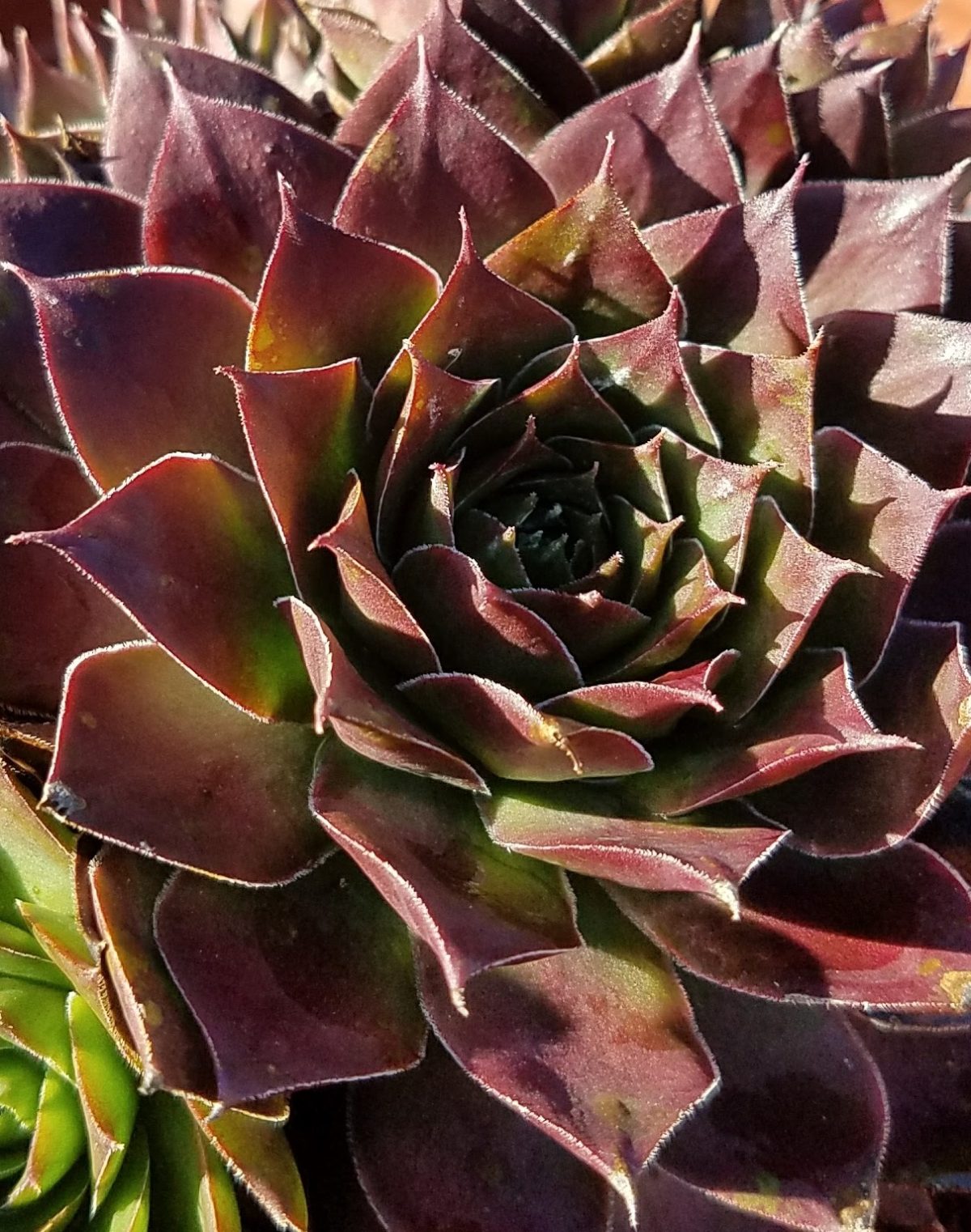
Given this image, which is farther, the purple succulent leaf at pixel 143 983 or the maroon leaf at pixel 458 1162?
the maroon leaf at pixel 458 1162

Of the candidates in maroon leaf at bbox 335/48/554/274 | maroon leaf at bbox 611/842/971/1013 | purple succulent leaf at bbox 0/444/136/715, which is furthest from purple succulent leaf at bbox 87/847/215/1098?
maroon leaf at bbox 335/48/554/274

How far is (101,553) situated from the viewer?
0.54 metres

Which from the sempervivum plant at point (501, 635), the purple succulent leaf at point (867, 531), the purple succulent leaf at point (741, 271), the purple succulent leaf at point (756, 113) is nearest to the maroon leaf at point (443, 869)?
the sempervivum plant at point (501, 635)

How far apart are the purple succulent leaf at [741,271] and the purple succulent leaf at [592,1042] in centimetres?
34

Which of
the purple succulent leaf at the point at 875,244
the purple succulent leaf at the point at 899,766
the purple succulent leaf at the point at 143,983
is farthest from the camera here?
the purple succulent leaf at the point at 875,244

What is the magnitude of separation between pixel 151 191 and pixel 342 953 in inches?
16.5

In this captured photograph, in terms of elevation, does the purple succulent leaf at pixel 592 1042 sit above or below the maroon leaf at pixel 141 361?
below

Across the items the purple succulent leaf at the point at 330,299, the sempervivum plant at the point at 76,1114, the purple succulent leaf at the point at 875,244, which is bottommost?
the sempervivum plant at the point at 76,1114

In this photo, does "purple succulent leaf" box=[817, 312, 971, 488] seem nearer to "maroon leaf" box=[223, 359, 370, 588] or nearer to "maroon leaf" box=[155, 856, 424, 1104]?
"maroon leaf" box=[223, 359, 370, 588]

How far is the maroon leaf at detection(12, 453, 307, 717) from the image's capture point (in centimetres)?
54

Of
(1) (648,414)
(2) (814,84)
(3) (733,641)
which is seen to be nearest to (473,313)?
(1) (648,414)

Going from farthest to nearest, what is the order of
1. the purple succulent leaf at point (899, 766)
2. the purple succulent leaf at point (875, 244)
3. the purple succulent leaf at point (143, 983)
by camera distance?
the purple succulent leaf at point (875, 244) < the purple succulent leaf at point (899, 766) < the purple succulent leaf at point (143, 983)

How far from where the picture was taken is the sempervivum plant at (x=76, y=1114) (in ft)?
1.90

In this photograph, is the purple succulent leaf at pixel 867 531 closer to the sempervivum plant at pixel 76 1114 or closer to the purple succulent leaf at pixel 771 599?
the purple succulent leaf at pixel 771 599
